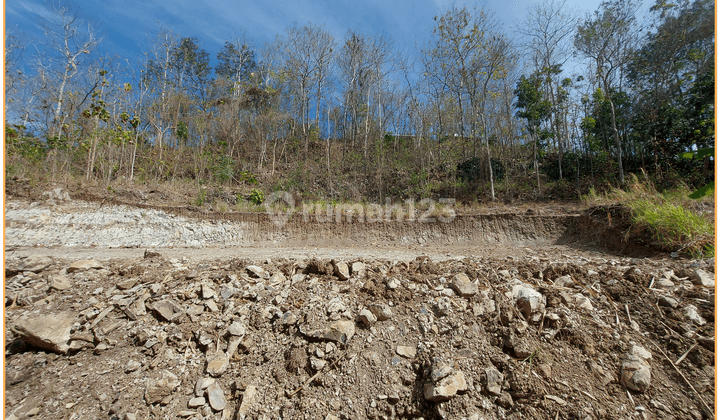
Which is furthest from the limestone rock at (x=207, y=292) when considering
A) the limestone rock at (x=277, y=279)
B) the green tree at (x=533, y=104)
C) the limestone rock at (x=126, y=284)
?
the green tree at (x=533, y=104)

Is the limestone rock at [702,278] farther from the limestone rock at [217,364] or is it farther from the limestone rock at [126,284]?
the limestone rock at [126,284]

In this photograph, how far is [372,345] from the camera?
219 cm

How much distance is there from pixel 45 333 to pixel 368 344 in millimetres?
2673

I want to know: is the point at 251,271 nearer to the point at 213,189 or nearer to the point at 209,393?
the point at 209,393

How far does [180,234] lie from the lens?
7.41 meters

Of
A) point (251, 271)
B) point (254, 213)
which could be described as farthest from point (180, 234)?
point (251, 271)

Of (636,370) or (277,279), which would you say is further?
(277,279)

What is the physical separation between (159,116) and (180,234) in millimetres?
8742

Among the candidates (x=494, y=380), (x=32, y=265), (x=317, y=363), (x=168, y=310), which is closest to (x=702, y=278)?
(x=494, y=380)

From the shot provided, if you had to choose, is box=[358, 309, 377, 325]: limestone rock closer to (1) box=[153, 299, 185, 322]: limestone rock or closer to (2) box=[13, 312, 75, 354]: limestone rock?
(1) box=[153, 299, 185, 322]: limestone rock

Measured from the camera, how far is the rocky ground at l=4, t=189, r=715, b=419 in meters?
1.81

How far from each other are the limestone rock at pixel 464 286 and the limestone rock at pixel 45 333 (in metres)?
3.38

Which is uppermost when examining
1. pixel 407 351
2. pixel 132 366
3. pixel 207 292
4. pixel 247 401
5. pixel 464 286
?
pixel 464 286

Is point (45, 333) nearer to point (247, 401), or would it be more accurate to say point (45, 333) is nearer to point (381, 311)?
point (247, 401)
